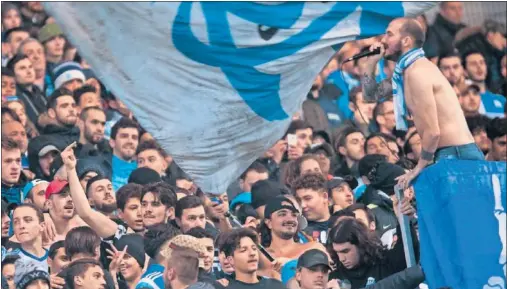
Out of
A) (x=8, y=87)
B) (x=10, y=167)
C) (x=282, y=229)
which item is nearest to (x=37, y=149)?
(x=10, y=167)

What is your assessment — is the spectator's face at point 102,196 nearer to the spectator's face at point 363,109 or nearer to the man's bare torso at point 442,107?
the man's bare torso at point 442,107

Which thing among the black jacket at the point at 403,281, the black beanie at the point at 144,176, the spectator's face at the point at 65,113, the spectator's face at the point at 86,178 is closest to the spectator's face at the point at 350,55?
the spectator's face at the point at 65,113

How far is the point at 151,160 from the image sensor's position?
1530 cm

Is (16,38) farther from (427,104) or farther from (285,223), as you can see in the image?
(427,104)

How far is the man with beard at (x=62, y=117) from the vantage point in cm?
1538

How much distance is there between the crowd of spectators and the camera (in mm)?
12672

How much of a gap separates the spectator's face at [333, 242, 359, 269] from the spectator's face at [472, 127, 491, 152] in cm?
471

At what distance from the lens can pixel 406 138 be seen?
54.2 feet

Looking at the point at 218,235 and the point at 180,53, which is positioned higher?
the point at 180,53

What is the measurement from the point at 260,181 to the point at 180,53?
1265 millimetres

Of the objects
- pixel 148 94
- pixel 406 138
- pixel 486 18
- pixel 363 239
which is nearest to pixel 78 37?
pixel 148 94

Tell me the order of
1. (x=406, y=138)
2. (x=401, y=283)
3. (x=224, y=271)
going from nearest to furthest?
(x=401, y=283) < (x=224, y=271) < (x=406, y=138)

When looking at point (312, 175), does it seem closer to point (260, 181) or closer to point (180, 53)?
point (260, 181)

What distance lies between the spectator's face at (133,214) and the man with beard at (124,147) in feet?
4.37
